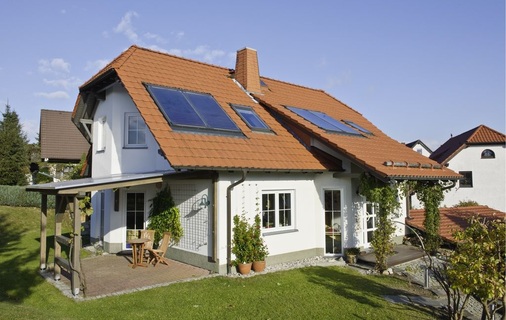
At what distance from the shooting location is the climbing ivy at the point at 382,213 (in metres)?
10.9

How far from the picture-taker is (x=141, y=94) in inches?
463

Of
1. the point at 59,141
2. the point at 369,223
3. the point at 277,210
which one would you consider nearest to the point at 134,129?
the point at 277,210

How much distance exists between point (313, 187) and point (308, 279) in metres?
3.91

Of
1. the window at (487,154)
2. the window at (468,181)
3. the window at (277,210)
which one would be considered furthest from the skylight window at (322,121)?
the window at (487,154)

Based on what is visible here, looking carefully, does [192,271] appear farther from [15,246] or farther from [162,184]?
[15,246]

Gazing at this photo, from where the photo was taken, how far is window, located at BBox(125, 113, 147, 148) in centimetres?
1336

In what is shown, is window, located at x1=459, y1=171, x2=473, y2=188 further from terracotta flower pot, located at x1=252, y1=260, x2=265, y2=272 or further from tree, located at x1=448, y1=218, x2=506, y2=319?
tree, located at x1=448, y1=218, x2=506, y2=319

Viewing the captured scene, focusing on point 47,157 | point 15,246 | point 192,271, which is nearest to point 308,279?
point 192,271

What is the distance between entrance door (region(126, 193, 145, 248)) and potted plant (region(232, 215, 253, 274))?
4.57m

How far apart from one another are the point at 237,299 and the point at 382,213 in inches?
207

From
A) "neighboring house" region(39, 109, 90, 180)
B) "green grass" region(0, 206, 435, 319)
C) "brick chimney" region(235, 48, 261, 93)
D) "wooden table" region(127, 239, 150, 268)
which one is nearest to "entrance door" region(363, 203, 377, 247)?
"green grass" region(0, 206, 435, 319)

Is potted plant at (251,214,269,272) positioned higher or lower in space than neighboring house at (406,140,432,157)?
lower

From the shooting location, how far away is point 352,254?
1220cm

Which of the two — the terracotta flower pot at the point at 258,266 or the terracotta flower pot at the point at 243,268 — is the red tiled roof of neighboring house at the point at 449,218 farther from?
the terracotta flower pot at the point at 243,268
